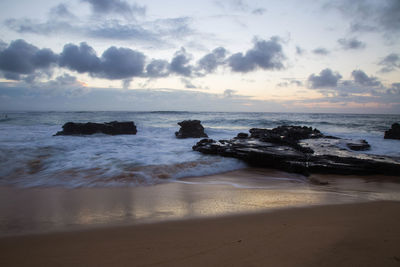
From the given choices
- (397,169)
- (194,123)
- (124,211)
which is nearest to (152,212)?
(124,211)

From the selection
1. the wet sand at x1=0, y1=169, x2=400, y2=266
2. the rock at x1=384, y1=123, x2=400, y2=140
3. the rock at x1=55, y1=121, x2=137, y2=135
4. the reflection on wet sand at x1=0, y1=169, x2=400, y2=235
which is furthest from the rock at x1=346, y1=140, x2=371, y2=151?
the rock at x1=55, y1=121, x2=137, y2=135

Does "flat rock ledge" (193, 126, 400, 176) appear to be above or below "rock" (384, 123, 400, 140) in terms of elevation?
below

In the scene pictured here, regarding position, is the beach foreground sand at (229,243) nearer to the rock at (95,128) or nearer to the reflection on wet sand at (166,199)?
the reflection on wet sand at (166,199)

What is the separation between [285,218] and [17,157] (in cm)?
782

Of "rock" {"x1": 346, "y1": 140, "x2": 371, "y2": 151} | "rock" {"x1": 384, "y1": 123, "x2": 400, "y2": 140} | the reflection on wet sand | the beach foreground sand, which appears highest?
"rock" {"x1": 384, "y1": 123, "x2": 400, "y2": 140}

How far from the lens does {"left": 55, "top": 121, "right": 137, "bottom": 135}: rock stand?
13234 mm

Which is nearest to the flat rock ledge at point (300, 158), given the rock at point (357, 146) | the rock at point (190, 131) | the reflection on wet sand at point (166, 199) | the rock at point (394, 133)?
→ the reflection on wet sand at point (166, 199)

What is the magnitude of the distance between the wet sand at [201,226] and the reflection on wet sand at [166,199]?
1cm

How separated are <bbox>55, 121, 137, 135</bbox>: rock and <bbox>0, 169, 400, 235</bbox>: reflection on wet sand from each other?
387 inches

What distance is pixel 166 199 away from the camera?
3.56 meters

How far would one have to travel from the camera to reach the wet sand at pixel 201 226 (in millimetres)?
1840

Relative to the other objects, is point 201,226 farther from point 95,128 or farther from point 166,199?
point 95,128

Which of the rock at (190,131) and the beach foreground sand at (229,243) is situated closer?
the beach foreground sand at (229,243)

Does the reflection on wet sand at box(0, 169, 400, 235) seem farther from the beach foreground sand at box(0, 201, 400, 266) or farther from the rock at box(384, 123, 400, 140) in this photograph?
the rock at box(384, 123, 400, 140)
